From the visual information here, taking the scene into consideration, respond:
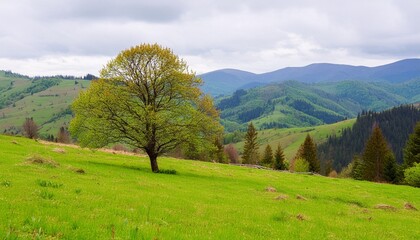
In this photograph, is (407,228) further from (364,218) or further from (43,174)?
(43,174)

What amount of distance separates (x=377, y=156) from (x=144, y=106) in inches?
2983

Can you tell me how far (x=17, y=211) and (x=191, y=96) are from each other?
32842mm

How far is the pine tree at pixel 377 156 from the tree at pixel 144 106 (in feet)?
220

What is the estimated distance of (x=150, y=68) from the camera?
43.4 m

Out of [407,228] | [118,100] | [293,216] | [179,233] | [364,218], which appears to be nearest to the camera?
[179,233]

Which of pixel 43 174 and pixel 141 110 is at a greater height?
pixel 141 110

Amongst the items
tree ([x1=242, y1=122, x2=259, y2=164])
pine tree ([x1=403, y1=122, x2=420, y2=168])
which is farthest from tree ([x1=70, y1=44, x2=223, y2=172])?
tree ([x1=242, y1=122, x2=259, y2=164])

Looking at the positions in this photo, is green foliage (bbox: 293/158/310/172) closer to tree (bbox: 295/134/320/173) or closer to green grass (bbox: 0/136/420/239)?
tree (bbox: 295/134/320/173)

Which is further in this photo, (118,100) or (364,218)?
(118,100)

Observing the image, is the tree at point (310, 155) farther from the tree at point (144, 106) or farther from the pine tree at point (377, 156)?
the tree at point (144, 106)

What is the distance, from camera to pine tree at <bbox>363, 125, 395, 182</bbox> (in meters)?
94.4

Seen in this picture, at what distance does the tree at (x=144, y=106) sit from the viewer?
42.6 metres

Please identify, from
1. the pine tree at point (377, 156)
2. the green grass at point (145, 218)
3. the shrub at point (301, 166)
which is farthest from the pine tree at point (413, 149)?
the green grass at point (145, 218)

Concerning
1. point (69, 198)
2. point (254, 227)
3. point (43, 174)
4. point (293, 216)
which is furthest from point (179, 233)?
point (43, 174)
